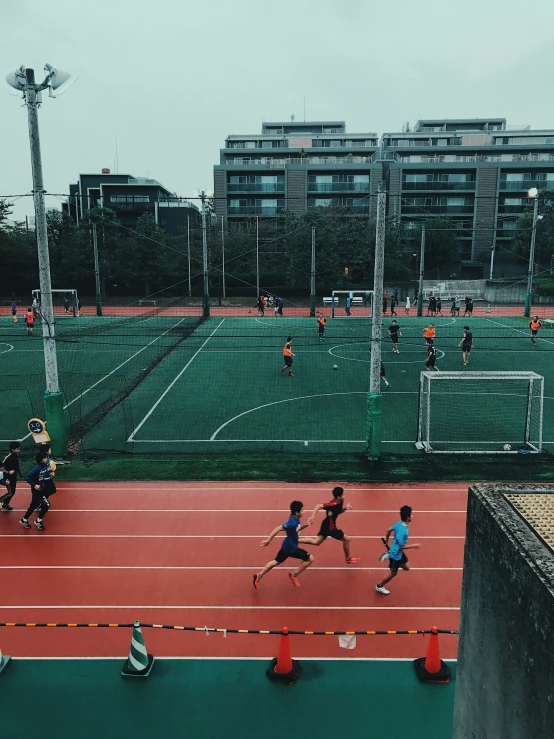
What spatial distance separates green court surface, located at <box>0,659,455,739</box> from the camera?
22.0ft

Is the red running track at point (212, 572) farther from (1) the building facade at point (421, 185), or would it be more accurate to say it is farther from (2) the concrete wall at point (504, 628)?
(1) the building facade at point (421, 185)

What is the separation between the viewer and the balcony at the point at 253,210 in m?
64.7

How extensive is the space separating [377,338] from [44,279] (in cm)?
819

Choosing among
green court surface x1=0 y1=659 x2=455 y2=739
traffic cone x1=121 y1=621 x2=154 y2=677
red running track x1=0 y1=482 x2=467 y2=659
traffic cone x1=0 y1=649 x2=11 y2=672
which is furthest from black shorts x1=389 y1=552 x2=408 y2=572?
traffic cone x1=0 y1=649 x2=11 y2=672

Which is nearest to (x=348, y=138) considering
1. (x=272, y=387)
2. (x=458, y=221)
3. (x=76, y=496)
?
(x=458, y=221)

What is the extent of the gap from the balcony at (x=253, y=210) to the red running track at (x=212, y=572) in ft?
179

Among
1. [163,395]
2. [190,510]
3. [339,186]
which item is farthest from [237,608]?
[339,186]

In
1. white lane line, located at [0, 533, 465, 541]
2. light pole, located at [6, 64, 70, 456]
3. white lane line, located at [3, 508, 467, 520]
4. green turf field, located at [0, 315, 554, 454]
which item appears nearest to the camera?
white lane line, located at [0, 533, 465, 541]

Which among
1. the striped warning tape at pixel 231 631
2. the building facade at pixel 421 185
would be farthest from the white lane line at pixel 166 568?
the building facade at pixel 421 185

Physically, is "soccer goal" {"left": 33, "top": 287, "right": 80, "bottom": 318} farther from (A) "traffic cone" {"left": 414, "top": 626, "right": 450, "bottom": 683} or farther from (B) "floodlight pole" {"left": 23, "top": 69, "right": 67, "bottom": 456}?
(A) "traffic cone" {"left": 414, "top": 626, "right": 450, "bottom": 683}

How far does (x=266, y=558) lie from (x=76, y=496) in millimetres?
5128

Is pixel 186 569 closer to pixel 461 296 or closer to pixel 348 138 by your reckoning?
pixel 461 296

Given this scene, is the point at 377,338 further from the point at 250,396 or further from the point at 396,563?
the point at 250,396

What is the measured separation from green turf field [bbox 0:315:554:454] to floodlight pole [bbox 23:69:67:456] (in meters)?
1.46
